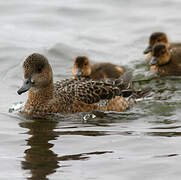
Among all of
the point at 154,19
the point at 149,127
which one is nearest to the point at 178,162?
the point at 149,127

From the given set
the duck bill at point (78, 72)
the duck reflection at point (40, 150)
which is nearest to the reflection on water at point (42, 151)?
the duck reflection at point (40, 150)

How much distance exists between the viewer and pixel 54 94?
744 cm

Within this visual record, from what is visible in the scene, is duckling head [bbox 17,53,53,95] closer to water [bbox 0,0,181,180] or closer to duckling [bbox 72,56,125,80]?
water [bbox 0,0,181,180]

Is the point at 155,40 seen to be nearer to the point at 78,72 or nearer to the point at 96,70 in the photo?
the point at 96,70

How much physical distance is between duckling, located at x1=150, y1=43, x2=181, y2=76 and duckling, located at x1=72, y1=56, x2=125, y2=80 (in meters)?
0.68

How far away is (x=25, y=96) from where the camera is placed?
8.42 metres

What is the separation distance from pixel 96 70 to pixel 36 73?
2.37 metres

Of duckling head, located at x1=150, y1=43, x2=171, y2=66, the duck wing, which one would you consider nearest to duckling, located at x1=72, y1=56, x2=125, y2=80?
duckling head, located at x1=150, y1=43, x2=171, y2=66

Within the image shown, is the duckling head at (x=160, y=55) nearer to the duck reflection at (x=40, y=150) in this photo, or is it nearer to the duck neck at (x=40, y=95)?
the duck neck at (x=40, y=95)

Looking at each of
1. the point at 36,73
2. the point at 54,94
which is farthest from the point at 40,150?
the point at 54,94

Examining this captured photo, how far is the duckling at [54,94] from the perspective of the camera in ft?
23.5

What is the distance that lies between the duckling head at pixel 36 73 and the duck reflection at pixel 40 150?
1.47 feet

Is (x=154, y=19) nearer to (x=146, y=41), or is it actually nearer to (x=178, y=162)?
(x=146, y=41)

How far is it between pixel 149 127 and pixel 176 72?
3.05 metres
